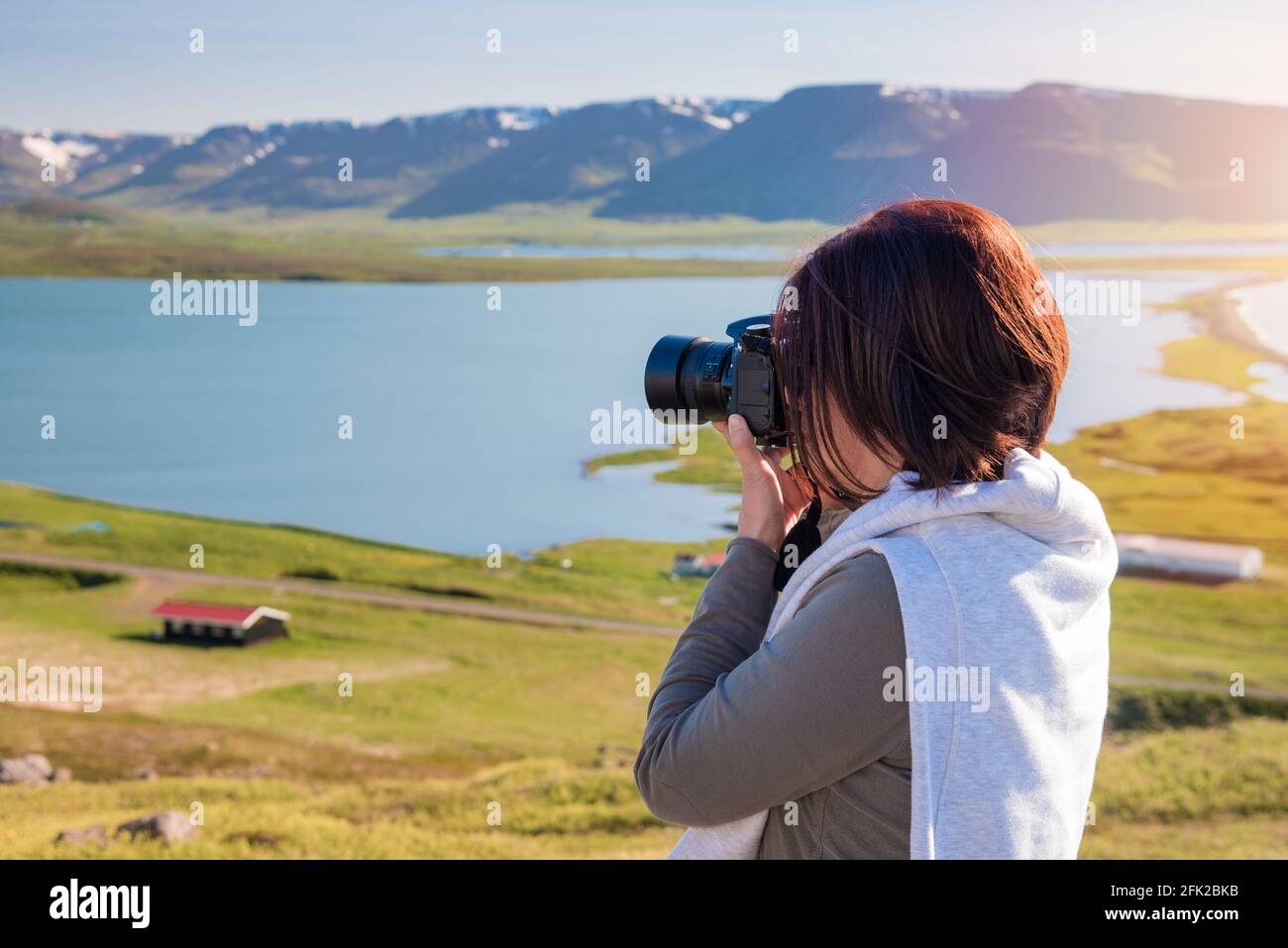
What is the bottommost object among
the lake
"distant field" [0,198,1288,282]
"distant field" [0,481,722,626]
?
"distant field" [0,481,722,626]

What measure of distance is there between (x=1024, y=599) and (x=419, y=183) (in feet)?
647

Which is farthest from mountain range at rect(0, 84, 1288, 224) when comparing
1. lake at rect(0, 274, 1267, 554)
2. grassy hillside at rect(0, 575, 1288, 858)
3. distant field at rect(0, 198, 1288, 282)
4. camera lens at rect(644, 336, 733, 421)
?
camera lens at rect(644, 336, 733, 421)

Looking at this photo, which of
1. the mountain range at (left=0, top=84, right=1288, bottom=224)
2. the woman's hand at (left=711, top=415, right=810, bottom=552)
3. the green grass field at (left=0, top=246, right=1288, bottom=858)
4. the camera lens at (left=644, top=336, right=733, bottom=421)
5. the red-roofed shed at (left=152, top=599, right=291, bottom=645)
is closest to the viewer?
the woman's hand at (left=711, top=415, right=810, bottom=552)

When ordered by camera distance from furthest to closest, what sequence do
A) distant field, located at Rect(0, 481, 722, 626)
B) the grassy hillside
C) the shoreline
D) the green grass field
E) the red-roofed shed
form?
1. the shoreline
2. distant field, located at Rect(0, 481, 722, 626)
3. the red-roofed shed
4. the green grass field
5. the grassy hillside

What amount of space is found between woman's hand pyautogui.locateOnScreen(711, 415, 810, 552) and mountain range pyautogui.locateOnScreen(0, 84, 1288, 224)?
65833 millimetres

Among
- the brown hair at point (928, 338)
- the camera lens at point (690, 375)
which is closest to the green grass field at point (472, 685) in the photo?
the camera lens at point (690, 375)

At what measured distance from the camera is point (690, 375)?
4.92 feet

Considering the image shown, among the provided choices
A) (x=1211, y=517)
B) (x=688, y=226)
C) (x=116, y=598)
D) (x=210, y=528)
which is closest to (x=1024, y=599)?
(x=116, y=598)

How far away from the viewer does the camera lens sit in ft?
4.79

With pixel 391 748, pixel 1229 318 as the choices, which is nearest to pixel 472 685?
pixel 391 748

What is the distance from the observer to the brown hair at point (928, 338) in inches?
41.0

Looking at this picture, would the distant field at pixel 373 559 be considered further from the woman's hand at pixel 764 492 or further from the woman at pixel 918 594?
the woman at pixel 918 594

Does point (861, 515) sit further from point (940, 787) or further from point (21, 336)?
point (21, 336)

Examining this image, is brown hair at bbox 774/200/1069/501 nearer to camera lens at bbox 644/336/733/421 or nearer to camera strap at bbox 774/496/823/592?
camera strap at bbox 774/496/823/592
